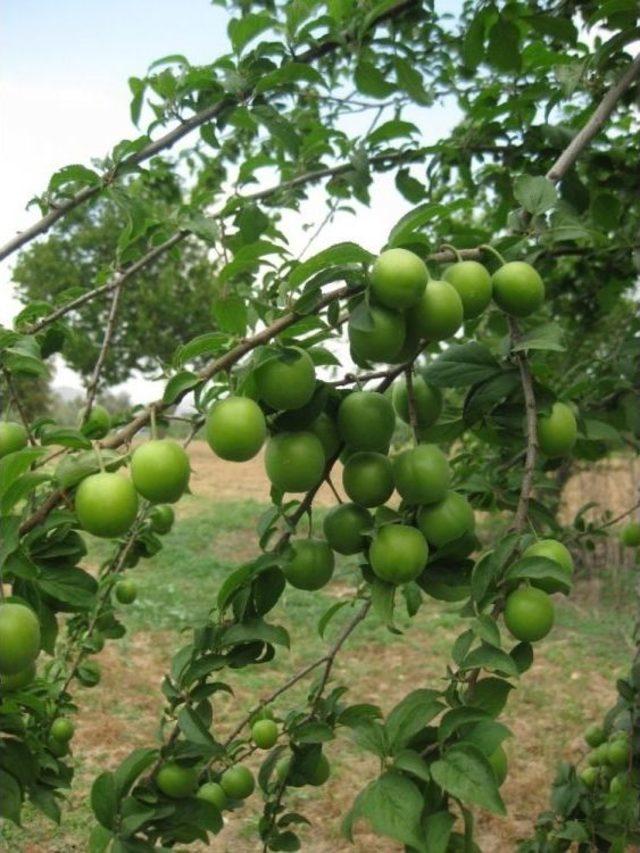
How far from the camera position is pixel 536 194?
1.19 metres

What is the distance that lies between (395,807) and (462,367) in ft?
1.88

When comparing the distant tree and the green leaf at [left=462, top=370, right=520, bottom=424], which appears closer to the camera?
the green leaf at [left=462, top=370, right=520, bottom=424]

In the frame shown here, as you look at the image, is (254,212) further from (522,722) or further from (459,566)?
(522,722)

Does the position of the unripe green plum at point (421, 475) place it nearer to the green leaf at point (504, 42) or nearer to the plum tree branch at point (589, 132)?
the plum tree branch at point (589, 132)

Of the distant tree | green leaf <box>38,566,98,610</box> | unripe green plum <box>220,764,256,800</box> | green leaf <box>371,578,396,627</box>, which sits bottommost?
unripe green plum <box>220,764,256,800</box>

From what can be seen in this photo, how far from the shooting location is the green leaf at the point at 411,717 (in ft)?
3.06

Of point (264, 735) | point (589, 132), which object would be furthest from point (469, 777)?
point (589, 132)

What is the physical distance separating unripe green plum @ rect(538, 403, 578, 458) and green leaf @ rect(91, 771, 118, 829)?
79cm


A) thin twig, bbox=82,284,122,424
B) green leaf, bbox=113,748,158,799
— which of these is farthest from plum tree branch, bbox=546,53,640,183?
green leaf, bbox=113,748,158,799

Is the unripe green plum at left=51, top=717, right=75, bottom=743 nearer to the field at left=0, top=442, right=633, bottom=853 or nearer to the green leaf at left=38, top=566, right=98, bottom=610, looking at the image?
the field at left=0, top=442, right=633, bottom=853

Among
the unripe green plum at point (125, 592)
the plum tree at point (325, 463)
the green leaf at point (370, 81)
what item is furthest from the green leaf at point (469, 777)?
the unripe green plum at point (125, 592)

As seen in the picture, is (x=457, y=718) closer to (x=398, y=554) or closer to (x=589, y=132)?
(x=398, y=554)

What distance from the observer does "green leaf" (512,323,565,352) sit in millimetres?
1050

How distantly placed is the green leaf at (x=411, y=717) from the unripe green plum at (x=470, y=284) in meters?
0.48
